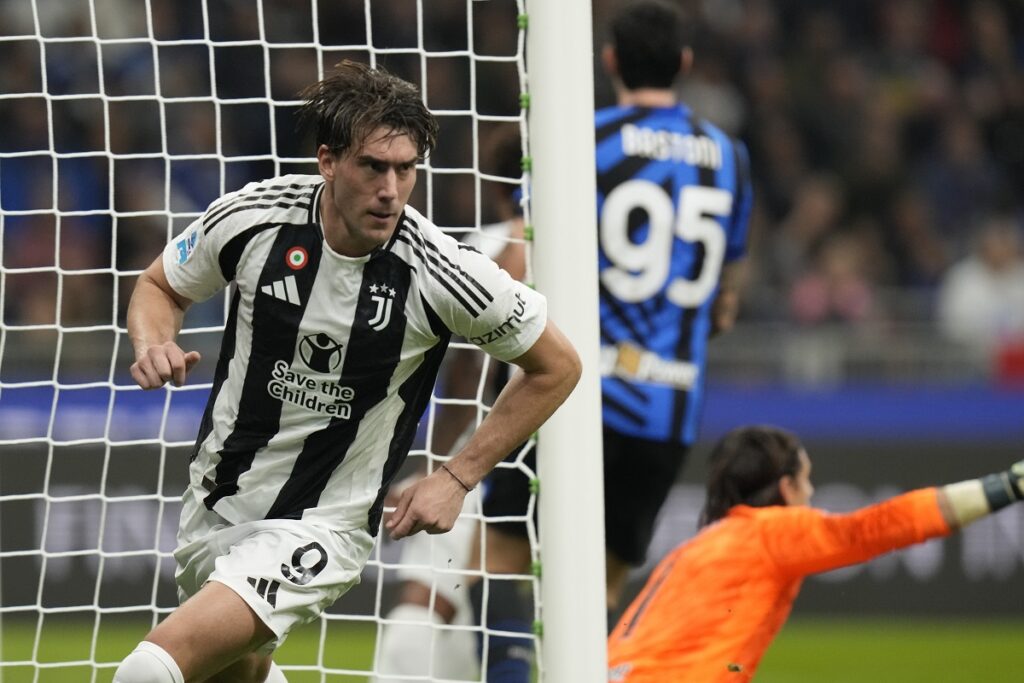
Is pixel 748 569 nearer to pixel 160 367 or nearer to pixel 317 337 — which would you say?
pixel 317 337

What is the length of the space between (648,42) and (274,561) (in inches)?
97.7

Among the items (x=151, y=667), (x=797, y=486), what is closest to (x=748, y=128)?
(x=797, y=486)

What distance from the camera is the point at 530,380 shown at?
363 cm

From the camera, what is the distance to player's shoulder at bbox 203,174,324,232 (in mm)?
3658

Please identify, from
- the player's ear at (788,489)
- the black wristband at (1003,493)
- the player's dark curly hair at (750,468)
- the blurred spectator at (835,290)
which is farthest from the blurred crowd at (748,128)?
the black wristband at (1003,493)

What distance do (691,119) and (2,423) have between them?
4.57m

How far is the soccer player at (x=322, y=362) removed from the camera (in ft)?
11.4

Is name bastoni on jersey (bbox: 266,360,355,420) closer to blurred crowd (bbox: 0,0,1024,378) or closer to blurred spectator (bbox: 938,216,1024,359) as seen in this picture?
blurred crowd (bbox: 0,0,1024,378)

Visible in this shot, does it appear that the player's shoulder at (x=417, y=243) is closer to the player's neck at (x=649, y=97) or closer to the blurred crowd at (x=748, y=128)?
the player's neck at (x=649, y=97)

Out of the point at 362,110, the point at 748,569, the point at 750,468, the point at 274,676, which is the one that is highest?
the point at 362,110

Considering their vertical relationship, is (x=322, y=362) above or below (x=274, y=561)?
above

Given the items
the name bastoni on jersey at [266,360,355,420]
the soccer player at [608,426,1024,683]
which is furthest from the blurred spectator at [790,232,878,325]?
the name bastoni on jersey at [266,360,355,420]

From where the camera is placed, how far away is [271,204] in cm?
367

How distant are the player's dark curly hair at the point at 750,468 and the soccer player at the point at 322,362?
1158 mm
